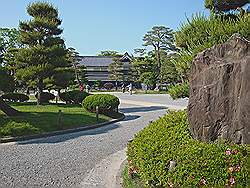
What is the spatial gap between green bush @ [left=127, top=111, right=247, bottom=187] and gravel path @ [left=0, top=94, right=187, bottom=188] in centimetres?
156

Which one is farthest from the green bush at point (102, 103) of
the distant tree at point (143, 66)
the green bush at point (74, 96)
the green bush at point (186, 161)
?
the distant tree at point (143, 66)

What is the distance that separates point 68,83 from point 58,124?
10.1 metres

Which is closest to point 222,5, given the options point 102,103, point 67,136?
point 67,136

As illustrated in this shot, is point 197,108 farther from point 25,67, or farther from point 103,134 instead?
point 25,67

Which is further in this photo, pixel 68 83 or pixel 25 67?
pixel 68 83

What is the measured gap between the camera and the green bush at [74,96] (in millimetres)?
23750

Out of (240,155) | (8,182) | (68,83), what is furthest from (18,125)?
(68,83)

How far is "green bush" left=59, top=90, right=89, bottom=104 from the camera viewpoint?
23750 millimetres

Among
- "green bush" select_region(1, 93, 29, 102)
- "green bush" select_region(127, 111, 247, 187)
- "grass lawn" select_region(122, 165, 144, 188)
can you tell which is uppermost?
"green bush" select_region(1, 93, 29, 102)

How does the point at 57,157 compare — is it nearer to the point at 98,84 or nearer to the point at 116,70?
the point at 116,70

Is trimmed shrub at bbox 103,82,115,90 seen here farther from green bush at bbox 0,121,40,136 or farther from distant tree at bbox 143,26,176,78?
green bush at bbox 0,121,40,136

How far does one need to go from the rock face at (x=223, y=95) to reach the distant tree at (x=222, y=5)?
131 inches

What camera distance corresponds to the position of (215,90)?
5.76 metres

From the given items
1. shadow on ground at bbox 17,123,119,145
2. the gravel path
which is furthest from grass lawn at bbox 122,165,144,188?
shadow on ground at bbox 17,123,119,145
